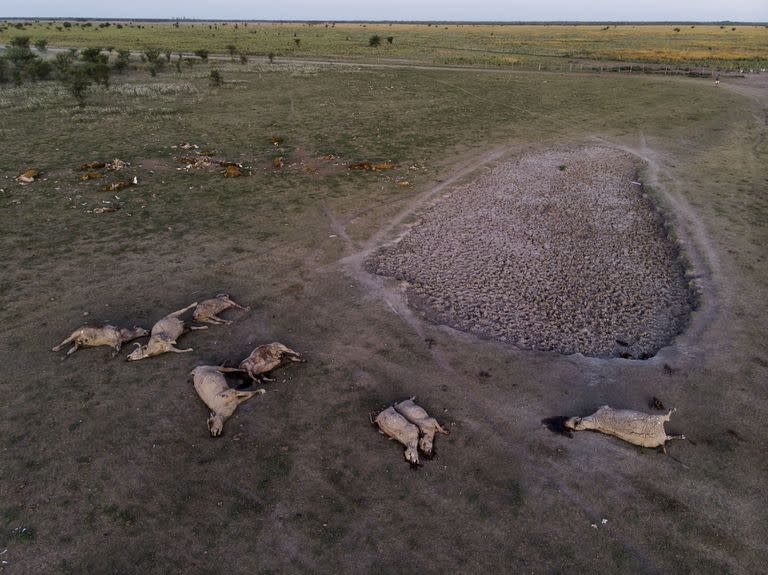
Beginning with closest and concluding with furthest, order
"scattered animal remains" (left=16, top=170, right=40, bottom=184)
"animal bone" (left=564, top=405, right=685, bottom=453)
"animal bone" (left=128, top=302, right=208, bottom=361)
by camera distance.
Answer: "animal bone" (left=564, top=405, right=685, bottom=453), "animal bone" (left=128, top=302, right=208, bottom=361), "scattered animal remains" (left=16, top=170, right=40, bottom=184)

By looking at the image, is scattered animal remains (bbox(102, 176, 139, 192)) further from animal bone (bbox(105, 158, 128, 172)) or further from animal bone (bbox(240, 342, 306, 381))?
animal bone (bbox(240, 342, 306, 381))

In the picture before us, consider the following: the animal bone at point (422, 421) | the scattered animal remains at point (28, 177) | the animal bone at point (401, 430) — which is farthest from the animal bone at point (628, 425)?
the scattered animal remains at point (28, 177)

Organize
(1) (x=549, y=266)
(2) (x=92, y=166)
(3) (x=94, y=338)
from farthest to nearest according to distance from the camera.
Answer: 1. (2) (x=92, y=166)
2. (1) (x=549, y=266)
3. (3) (x=94, y=338)

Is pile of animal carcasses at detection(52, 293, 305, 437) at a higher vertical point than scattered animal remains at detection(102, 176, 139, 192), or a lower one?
lower

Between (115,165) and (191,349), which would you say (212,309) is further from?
(115,165)

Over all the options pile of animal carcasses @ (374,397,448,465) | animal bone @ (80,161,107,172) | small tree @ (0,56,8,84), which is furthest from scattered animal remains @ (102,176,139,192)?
small tree @ (0,56,8,84)

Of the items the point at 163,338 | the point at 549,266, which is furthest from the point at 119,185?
the point at 549,266

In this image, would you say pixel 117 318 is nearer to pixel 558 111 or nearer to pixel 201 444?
pixel 201 444
